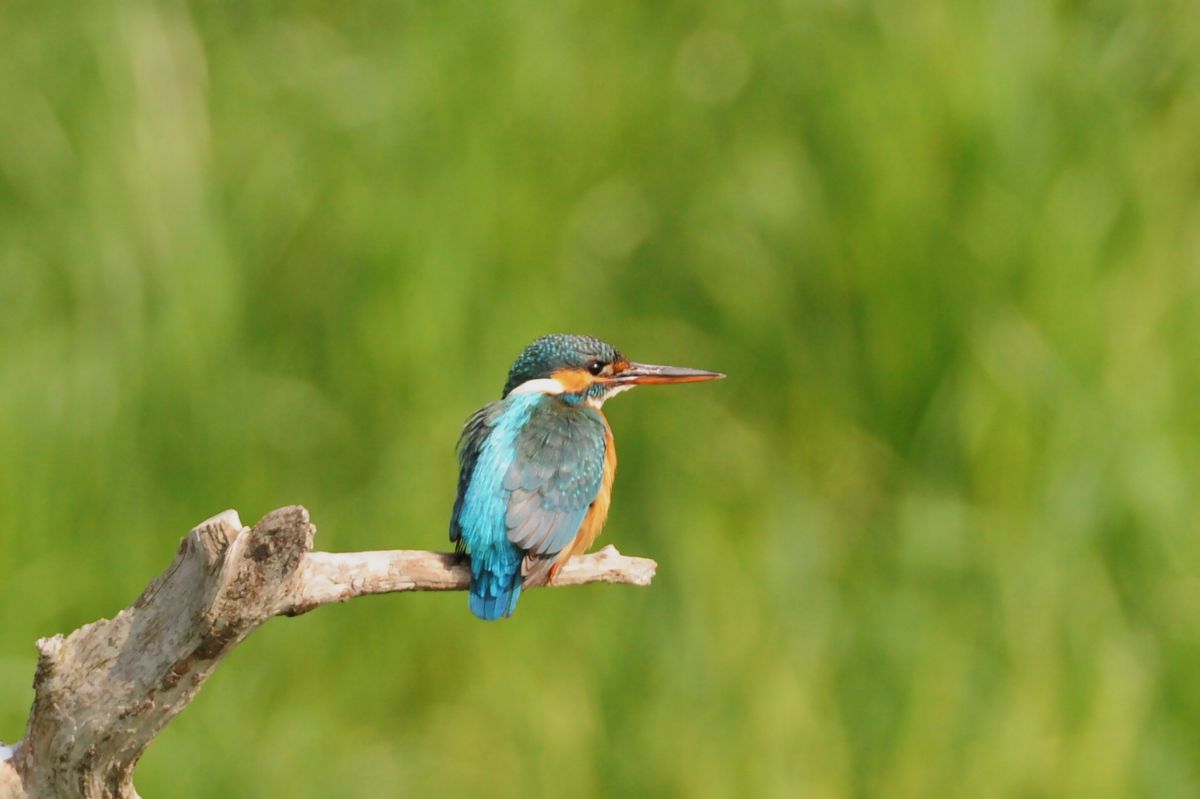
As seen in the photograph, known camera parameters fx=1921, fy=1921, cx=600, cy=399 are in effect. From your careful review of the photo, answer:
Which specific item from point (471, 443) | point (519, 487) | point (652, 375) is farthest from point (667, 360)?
point (519, 487)

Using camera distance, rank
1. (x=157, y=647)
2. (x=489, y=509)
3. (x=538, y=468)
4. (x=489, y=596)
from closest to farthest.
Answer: (x=157, y=647) < (x=489, y=596) < (x=489, y=509) < (x=538, y=468)

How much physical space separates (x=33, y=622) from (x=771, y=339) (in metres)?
2.30

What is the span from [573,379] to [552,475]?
15.3 inches

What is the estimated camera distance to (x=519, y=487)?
3.24 m

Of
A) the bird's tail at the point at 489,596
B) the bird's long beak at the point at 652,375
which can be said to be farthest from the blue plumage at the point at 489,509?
the bird's long beak at the point at 652,375

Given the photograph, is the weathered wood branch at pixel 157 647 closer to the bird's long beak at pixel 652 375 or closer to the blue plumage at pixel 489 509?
the blue plumage at pixel 489 509

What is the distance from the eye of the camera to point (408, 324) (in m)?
5.46

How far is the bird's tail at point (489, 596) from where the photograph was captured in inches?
119

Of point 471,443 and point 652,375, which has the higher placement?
point 652,375

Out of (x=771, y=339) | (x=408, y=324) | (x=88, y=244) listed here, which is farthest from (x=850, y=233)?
(x=88, y=244)

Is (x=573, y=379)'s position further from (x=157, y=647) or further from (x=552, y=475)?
(x=157, y=647)

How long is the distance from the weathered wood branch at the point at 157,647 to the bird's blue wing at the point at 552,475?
2.44ft

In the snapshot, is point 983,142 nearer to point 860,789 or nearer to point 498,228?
point 498,228

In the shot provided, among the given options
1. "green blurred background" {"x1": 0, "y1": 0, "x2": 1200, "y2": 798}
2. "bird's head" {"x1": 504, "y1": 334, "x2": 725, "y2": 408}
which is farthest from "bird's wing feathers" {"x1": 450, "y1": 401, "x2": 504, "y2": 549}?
"green blurred background" {"x1": 0, "y1": 0, "x2": 1200, "y2": 798}
